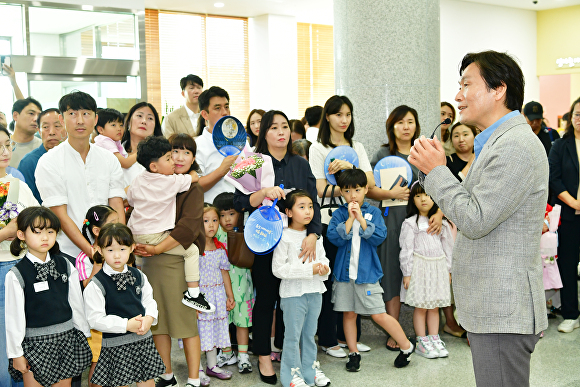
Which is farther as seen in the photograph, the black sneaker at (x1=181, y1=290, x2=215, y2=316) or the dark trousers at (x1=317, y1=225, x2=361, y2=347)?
the dark trousers at (x1=317, y1=225, x2=361, y2=347)

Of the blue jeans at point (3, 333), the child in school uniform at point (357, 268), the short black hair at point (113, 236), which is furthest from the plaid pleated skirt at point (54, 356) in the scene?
the child in school uniform at point (357, 268)

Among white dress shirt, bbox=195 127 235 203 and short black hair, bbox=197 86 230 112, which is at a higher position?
short black hair, bbox=197 86 230 112

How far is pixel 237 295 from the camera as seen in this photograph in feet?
11.4

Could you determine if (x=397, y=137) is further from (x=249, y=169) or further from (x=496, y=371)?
(x=496, y=371)

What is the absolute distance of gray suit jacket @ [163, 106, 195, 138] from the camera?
451 cm

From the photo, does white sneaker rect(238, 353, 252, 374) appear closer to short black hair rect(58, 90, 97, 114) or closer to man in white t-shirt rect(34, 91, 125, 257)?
man in white t-shirt rect(34, 91, 125, 257)

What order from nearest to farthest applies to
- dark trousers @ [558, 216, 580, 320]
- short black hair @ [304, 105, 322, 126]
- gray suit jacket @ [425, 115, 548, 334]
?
gray suit jacket @ [425, 115, 548, 334] → dark trousers @ [558, 216, 580, 320] → short black hair @ [304, 105, 322, 126]

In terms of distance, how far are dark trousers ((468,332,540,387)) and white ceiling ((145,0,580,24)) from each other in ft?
25.9

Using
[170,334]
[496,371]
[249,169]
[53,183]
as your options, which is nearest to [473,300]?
[496,371]

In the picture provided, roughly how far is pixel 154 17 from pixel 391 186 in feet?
21.8

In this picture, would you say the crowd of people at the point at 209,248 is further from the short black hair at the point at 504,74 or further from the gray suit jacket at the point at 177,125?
the gray suit jacket at the point at 177,125

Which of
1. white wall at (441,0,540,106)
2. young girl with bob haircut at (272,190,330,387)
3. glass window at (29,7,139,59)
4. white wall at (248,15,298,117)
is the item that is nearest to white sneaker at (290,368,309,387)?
young girl with bob haircut at (272,190,330,387)

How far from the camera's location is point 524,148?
165 cm

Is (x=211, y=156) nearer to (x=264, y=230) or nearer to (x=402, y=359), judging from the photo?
(x=264, y=230)
